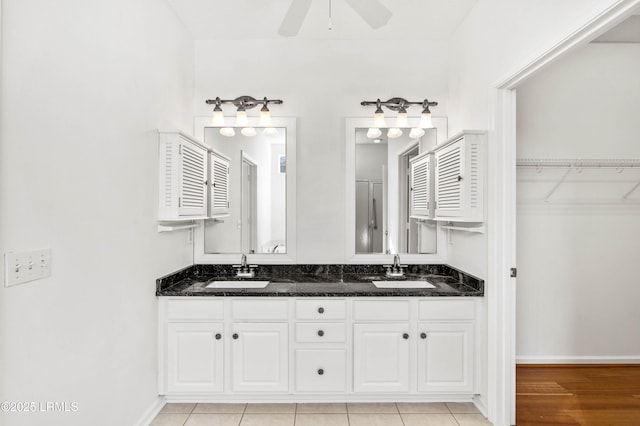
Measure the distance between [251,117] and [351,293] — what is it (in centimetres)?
173

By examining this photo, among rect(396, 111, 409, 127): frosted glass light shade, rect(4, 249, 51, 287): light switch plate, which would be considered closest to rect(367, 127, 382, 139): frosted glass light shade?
rect(396, 111, 409, 127): frosted glass light shade

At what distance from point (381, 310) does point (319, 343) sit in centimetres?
47

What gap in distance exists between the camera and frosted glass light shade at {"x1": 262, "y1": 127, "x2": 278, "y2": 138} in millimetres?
3146

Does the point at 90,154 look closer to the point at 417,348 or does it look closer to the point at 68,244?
the point at 68,244

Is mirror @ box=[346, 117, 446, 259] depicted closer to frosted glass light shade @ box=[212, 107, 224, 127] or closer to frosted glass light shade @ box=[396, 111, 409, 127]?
frosted glass light shade @ box=[396, 111, 409, 127]

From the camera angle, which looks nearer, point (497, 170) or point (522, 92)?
point (497, 170)

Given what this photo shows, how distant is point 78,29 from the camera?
164 cm

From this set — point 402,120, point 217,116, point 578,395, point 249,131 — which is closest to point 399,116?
point 402,120

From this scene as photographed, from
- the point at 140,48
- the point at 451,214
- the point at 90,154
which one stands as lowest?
the point at 451,214

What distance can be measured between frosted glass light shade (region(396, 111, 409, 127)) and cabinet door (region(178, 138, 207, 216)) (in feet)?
5.23

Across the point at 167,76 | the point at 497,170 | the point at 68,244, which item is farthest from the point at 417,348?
the point at 167,76

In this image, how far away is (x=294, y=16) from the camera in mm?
1886

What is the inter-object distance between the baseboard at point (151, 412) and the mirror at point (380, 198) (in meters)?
1.73

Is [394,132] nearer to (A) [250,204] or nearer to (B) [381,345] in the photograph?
(A) [250,204]
